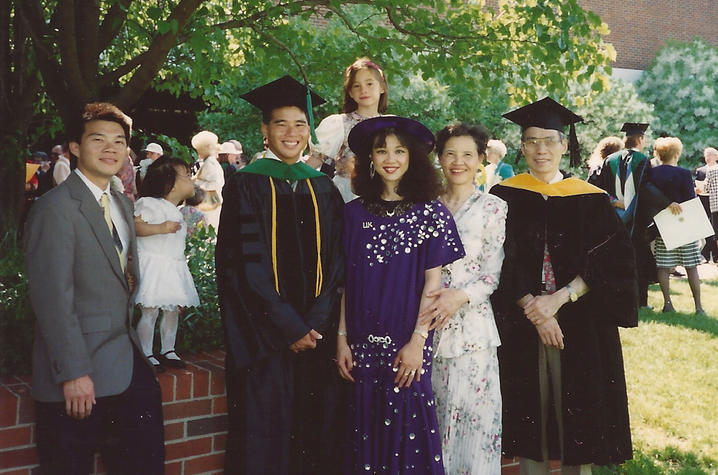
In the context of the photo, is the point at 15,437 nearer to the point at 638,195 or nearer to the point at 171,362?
the point at 171,362

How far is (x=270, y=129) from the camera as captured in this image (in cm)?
290

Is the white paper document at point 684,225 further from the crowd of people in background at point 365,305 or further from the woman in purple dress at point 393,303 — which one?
the woman in purple dress at point 393,303

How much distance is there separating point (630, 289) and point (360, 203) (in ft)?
4.50

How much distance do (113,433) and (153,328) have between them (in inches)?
34.2

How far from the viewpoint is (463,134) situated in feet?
9.97

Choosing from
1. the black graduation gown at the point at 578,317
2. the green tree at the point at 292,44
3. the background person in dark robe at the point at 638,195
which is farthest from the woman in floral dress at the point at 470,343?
the background person in dark robe at the point at 638,195

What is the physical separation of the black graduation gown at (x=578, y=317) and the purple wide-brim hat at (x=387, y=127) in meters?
0.62

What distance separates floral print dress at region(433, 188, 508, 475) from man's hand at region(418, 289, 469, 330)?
11 centimetres

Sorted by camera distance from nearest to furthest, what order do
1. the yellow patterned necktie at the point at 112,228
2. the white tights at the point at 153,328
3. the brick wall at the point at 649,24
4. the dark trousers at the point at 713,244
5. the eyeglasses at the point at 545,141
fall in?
the yellow patterned necktie at the point at 112,228 → the eyeglasses at the point at 545,141 → the white tights at the point at 153,328 → the dark trousers at the point at 713,244 → the brick wall at the point at 649,24

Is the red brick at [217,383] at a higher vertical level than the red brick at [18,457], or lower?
higher

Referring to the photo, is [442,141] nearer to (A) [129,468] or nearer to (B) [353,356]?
(B) [353,356]

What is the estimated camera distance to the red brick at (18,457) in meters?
2.59

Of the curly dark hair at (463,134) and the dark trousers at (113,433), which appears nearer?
the dark trousers at (113,433)

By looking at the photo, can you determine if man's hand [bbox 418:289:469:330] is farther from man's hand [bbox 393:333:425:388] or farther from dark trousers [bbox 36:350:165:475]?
dark trousers [bbox 36:350:165:475]
